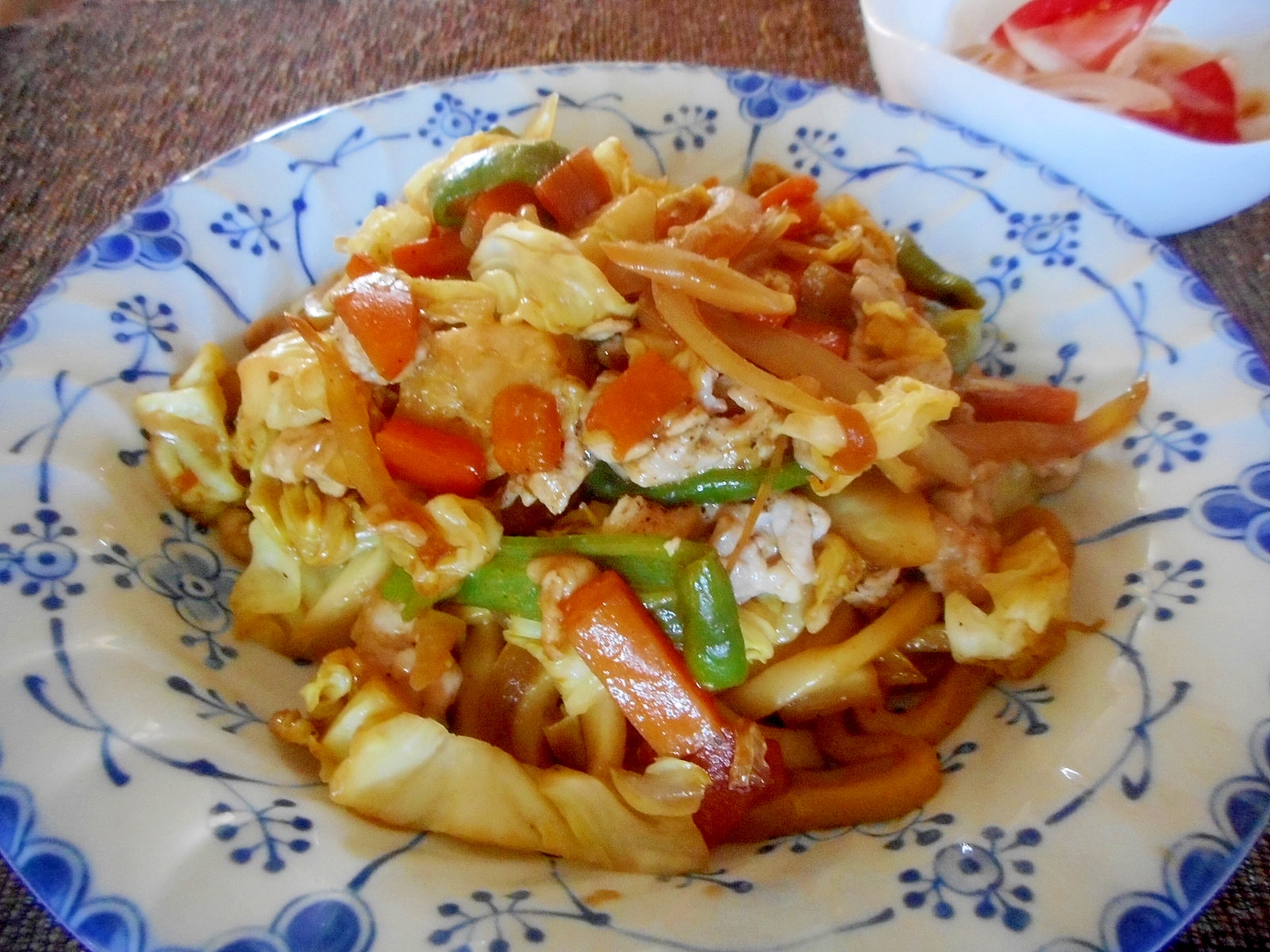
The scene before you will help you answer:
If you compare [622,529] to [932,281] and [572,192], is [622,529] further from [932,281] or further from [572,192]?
[932,281]

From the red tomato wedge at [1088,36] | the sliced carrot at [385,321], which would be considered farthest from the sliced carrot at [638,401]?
the red tomato wedge at [1088,36]

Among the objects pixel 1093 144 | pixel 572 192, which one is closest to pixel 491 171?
Answer: pixel 572 192

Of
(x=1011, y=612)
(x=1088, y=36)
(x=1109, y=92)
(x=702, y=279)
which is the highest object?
(x=1088, y=36)

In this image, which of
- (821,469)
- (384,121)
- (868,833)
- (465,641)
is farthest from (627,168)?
(868,833)

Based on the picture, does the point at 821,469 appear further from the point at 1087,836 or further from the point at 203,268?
the point at 203,268

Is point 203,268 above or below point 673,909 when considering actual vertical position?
above

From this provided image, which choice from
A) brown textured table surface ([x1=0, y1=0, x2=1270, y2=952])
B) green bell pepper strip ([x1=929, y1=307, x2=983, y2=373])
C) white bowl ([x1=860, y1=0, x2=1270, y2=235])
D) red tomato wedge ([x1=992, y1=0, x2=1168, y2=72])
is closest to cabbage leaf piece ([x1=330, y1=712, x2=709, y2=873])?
green bell pepper strip ([x1=929, y1=307, x2=983, y2=373])

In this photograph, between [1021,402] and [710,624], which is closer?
[710,624]
